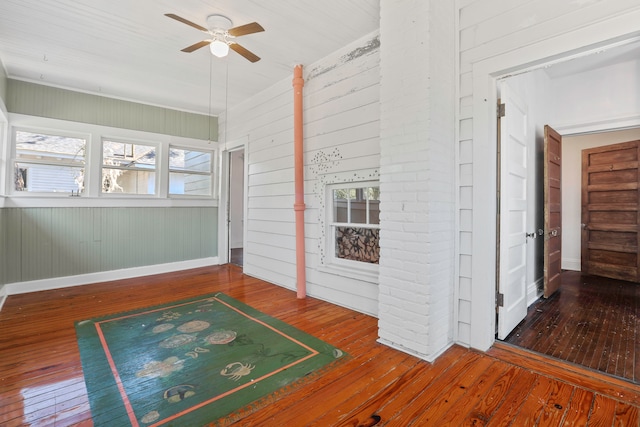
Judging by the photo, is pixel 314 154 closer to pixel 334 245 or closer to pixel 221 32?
pixel 334 245

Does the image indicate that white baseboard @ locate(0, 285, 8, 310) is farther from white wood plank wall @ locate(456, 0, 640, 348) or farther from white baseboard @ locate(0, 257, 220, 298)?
white wood plank wall @ locate(456, 0, 640, 348)

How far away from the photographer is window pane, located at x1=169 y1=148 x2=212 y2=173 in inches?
216

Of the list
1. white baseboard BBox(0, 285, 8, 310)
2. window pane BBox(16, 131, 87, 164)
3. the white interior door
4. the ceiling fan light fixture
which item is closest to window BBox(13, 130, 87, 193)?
window pane BBox(16, 131, 87, 164)

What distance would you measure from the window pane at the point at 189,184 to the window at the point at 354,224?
3291mm

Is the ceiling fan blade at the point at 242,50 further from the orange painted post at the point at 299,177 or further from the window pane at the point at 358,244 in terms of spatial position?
the window pane at the point at 358,244

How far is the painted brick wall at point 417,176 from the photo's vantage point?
2.25m

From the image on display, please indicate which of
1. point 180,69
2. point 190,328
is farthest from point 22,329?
point 180,69

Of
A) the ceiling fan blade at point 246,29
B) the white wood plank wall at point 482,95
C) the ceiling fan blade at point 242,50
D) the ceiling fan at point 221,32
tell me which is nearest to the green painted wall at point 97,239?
the ceiling fan at point 221,32

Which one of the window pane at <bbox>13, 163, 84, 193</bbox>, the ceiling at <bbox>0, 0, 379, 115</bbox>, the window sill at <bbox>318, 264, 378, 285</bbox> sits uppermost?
the ceiling at <bbox>0, 0, 379, 115</bbox>

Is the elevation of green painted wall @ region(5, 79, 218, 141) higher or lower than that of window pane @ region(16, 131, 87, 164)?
higher

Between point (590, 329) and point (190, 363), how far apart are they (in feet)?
11.7

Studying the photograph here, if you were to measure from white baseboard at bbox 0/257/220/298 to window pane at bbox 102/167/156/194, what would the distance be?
Result: 132cm

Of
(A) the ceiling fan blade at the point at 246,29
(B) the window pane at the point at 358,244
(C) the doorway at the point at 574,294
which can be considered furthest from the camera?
(B) the window pane at the point at 358,244

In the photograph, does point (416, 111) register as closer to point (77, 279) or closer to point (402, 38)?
point (402, 38)
